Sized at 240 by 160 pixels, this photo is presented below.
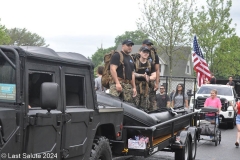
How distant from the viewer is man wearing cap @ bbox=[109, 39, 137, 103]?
8.98 meters

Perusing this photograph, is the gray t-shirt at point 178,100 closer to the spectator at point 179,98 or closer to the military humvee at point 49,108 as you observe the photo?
the spectator at point 179,98

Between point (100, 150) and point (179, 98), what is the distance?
4961 mm

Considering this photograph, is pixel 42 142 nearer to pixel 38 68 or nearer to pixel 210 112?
pixel 38 68

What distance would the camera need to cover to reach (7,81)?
5.12 metres

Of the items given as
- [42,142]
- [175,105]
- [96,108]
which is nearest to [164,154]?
[175,105]

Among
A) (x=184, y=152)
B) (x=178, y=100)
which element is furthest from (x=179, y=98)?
(x=184, y=152)

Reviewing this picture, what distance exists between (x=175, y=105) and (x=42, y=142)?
21.6ft

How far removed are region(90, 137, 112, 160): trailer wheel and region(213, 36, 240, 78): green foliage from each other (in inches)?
1824

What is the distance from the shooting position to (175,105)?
11.7 m

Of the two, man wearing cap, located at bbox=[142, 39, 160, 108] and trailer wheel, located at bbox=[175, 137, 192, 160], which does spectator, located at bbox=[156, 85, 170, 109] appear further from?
trailer wheel, located at bbox=[175, 137, 192, 160]

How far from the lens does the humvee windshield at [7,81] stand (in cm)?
502

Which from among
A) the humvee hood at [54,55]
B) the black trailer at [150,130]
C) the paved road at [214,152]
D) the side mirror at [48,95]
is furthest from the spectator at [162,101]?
the side mirror at [48,95]

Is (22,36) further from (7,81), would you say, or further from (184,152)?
(7,81)

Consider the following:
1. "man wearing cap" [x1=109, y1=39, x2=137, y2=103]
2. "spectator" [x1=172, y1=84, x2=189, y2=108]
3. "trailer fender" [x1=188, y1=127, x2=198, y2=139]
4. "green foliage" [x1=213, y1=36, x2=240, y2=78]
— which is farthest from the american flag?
"green foliage" [x1=213, y1=36, x2=240, y2=78]
